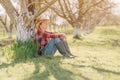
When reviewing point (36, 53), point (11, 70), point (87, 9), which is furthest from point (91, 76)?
point (87, 9)

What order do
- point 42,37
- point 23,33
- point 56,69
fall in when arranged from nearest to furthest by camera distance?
point 56,69 → point 42,37 → point 23,33

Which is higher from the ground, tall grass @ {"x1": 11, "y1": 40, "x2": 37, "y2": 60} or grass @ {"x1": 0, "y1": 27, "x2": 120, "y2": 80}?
tall grass @ {"x1": 11, "y1": 40, "x2": 37, "y2": 60}

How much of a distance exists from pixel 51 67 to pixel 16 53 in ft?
5.06

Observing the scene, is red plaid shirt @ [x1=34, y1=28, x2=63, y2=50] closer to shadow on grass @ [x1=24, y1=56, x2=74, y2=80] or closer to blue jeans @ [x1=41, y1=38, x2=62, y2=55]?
blue jeans @ [x1=41, y1=38, x2=62, y2=55]

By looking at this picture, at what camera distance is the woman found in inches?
303

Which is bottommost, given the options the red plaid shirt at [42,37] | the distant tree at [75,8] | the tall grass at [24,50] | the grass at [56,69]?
the grass at [56,69]

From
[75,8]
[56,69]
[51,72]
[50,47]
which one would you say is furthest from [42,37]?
[75,8]

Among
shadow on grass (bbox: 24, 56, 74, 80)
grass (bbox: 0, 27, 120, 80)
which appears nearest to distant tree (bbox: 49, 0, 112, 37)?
grass (bbox: 0, 27, 120, 80)

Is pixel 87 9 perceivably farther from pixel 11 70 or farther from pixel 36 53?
pixel 11 70

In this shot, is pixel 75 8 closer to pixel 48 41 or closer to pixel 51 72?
pixel 48 41

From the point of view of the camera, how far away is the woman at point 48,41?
7703mm

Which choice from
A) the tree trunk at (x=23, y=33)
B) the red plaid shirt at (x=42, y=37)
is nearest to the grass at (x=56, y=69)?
the red plaid shirt at (x=42, y=37)

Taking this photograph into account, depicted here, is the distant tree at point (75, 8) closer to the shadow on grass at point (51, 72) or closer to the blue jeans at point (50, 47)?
the blue jeans at point (50, 47)

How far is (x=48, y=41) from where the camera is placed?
805 cm
